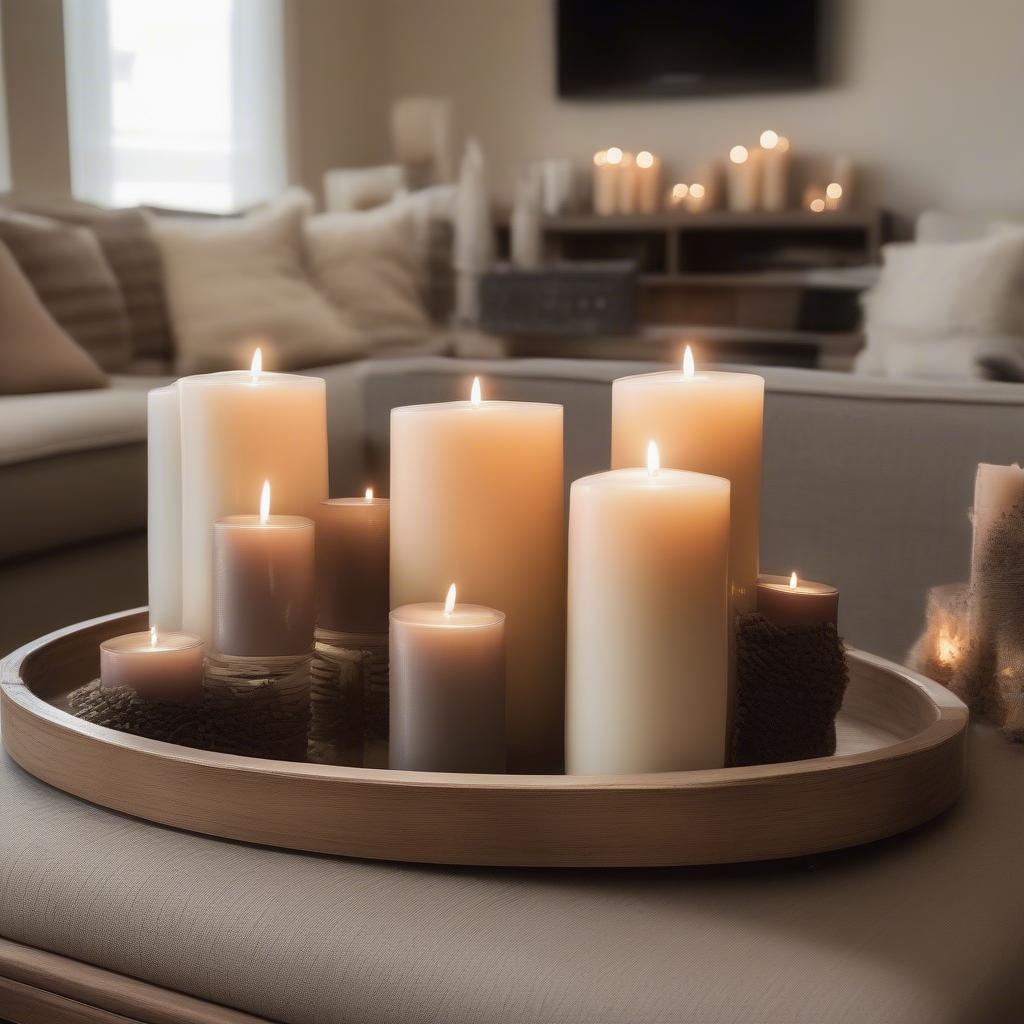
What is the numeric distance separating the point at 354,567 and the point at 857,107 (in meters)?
4.44

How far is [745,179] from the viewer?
4609 millimetres

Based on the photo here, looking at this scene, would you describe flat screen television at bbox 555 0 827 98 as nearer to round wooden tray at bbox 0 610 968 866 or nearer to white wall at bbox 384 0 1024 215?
white wall at bbox 384 0 1024 215

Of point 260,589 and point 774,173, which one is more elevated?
point 774,173

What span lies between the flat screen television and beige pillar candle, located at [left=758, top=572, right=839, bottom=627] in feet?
14.5

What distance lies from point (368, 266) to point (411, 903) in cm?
287

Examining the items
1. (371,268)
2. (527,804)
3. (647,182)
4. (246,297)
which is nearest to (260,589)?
(527,804)

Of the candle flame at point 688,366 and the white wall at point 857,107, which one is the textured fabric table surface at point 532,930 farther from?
the white wall at point 857,107

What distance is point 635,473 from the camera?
1.82 feet

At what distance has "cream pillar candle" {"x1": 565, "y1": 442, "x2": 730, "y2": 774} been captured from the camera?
52 cm

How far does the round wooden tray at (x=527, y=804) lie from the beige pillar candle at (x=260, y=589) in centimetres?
7

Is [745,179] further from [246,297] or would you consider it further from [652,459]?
[652,459]

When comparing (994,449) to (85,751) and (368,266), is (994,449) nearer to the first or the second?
(85,751)

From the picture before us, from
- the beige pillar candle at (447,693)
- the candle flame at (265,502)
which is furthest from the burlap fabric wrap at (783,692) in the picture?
the candle flame at (265,502)

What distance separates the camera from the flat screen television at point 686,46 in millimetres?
4625
